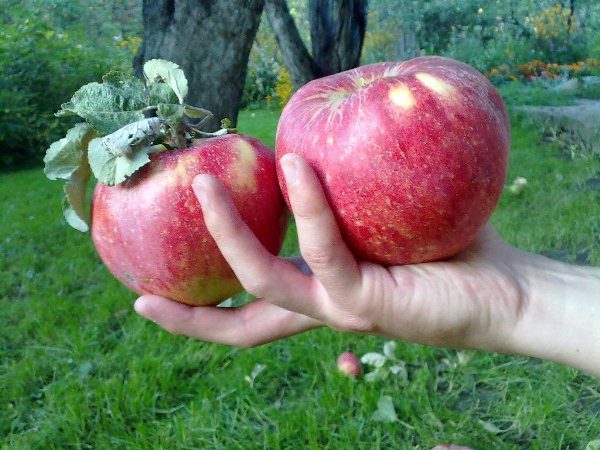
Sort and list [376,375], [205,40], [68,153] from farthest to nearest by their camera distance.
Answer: [205,40] → [376,375] → [68,153]

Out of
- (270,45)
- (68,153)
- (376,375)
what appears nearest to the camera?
(68,153)

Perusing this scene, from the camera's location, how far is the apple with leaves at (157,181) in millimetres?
1172

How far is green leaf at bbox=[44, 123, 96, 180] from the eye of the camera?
4.12 feet

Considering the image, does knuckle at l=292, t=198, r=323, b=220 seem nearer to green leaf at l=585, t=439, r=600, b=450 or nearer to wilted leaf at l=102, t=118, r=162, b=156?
wilted leaf at l=102, t=118, r=162, b=156

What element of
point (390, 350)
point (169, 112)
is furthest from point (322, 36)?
point (169, 112)

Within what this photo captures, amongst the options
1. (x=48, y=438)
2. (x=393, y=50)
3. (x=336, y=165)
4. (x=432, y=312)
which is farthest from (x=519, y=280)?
(x=393, y=50)

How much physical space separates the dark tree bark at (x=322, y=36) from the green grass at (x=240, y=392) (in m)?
2.33

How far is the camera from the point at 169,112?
1227mm

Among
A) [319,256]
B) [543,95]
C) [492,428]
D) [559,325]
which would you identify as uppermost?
[319,256]

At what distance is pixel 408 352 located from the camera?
7.80 feet

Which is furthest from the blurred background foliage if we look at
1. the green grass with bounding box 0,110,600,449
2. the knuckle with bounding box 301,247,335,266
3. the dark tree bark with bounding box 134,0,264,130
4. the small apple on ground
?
the knuckle with bounding box 301,247,335,266

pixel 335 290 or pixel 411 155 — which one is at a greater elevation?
pixel 411 155

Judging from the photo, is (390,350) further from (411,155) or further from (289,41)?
(289,41)

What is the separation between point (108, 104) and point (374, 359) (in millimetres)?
1461
